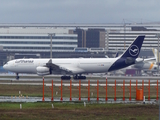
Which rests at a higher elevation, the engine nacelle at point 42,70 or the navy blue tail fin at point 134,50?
the navy blue tail fin at point 134,50

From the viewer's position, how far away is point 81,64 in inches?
3105

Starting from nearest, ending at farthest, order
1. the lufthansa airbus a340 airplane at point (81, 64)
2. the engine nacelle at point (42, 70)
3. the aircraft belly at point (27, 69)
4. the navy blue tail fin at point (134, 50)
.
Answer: the engine nacelle at point (42, 70) → the lufthansa airbus a340 airplane at point (81, 64) → the navy blue tail fin at point (134, 50) → the aircraft belly at point (27, 69)

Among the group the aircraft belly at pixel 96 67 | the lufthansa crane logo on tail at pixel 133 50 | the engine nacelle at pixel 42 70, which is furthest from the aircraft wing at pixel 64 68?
the lufthansa crane logo on tail at pixel 133 50

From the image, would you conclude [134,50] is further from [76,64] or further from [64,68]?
[64,68]

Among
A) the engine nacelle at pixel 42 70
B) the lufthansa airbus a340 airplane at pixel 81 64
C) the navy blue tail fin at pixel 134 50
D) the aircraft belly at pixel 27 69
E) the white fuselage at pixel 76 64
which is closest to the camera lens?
the engine nacelle at pixel 42 70

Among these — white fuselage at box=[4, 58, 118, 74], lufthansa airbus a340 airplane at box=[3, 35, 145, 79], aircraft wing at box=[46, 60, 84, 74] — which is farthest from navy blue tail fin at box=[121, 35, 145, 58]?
aircraft wing at box=[46, 60, 84, 74]

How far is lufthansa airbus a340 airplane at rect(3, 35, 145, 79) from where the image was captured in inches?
3009

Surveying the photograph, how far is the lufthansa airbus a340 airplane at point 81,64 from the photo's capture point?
3009 inches

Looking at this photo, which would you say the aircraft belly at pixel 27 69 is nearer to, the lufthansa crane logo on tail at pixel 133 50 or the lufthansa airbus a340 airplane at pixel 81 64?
the lufthansa airbus a340 airplane at pixel 81 64

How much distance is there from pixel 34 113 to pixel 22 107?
3849 mm

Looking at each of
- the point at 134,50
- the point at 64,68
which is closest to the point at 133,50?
the point at 134,50

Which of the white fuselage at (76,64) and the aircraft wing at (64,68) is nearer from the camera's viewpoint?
the aircraft wing at (64,68)

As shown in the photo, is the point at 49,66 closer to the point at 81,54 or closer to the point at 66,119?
the point at 66,119

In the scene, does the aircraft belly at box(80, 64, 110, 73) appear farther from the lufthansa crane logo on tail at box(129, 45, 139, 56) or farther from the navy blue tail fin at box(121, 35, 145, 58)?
the lufthansa crane logo on tail at box(129, 45, 139, 56)
